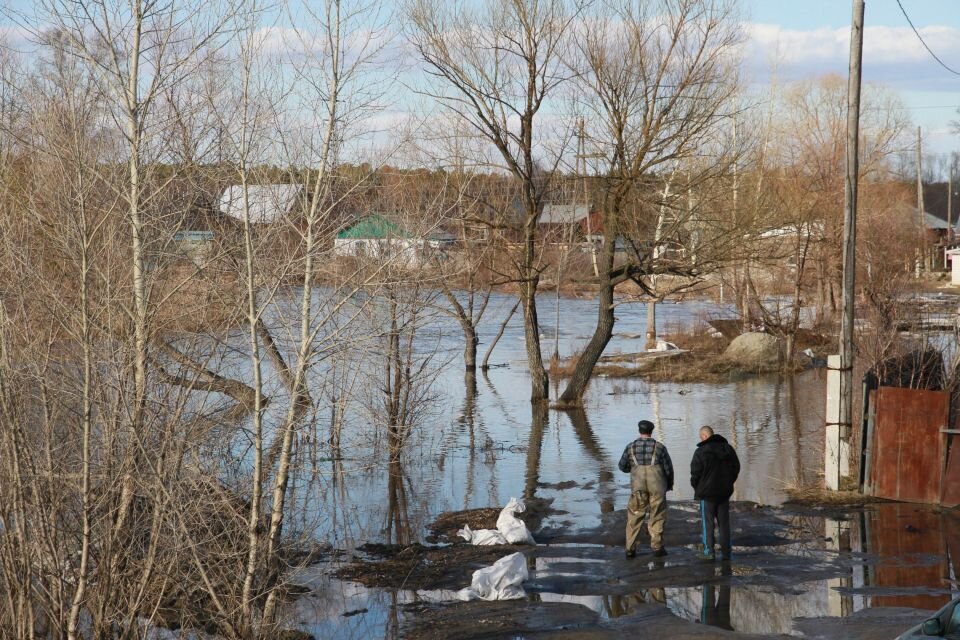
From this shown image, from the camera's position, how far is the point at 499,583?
36.3 ft

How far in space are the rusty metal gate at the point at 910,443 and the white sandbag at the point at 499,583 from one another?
19.4ft

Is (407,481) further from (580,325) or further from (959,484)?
(580,325)

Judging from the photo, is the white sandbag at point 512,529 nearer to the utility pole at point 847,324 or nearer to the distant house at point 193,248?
the utility pole at point 847,324

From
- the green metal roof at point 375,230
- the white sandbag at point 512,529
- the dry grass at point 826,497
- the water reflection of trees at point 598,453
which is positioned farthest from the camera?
the green metal roof at point 375,230

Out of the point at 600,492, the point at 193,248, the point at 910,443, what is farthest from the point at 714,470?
the point at 193,248

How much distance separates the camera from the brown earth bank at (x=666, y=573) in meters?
9.88

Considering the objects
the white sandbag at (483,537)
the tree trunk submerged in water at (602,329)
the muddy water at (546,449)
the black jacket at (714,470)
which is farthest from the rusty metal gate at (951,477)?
the tree trunk submerged in water at (602,329)

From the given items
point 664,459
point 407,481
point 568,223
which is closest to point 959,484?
point 664,459

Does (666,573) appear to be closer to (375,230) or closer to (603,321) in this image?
(375,230)

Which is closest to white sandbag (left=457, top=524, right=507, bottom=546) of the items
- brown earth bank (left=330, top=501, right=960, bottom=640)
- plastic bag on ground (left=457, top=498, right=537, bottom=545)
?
plastic bag on ground (left=457, top=498, right=537, bottom=545)

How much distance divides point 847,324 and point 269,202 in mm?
8306

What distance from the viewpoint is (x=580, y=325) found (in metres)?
48.4

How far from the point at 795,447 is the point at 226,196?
12.2m

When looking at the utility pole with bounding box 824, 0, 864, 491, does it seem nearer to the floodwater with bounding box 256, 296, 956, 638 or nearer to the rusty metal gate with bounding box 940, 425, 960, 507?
the floodwater with bounding box 256, 296, 956, 638
